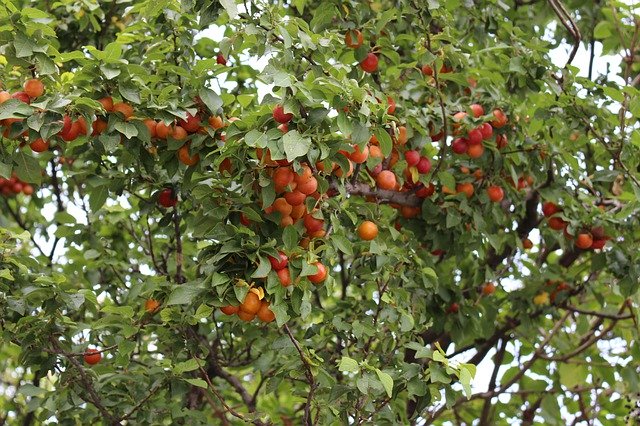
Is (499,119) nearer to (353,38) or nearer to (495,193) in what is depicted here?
(495,193)

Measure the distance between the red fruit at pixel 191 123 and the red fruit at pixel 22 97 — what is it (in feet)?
1.51

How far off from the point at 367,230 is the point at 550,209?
1154 mm

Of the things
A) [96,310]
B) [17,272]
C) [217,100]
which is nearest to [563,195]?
[217,100]

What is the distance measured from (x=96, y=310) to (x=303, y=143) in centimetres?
122

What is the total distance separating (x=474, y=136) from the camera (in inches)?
142

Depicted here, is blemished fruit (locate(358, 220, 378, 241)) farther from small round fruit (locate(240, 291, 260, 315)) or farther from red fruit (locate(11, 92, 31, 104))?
red fruit (locate(11, 92, 31, 104))

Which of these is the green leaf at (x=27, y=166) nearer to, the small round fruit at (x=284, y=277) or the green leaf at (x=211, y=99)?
the green leaf at (x=211, y=99)

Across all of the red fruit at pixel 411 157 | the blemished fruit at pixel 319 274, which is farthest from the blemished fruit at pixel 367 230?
the blemished fruit at pixel 319 274

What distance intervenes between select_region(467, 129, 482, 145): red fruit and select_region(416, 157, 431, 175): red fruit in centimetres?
21

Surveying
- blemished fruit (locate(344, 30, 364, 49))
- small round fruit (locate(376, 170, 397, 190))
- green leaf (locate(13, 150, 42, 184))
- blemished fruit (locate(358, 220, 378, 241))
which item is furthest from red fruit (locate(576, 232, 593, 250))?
green leaf (locate(13, 150, 42, 184))

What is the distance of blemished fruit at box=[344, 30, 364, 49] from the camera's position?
3.50m

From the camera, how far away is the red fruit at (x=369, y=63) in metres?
3.59

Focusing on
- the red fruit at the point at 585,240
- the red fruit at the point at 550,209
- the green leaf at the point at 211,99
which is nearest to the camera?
the green leaf at the point at 211,99

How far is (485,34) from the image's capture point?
4.23 meters
